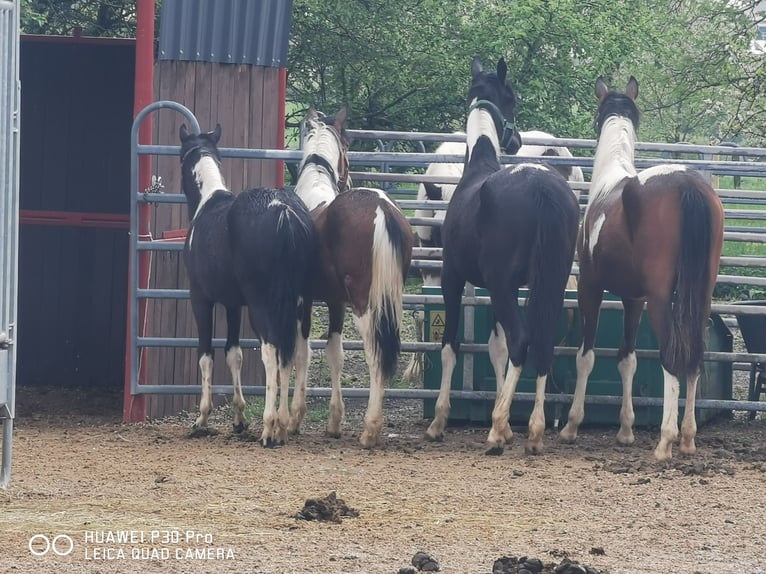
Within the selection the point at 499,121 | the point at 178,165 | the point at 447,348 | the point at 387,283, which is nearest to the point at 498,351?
the point at 447,348

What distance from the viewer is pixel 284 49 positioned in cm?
887

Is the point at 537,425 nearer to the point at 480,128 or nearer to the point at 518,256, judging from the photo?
the point at 518,256

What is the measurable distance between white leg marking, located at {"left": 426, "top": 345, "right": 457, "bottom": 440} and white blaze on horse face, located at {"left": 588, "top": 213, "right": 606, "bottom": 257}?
111 centimetres

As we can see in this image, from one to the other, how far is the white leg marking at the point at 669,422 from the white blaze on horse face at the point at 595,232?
0.99m

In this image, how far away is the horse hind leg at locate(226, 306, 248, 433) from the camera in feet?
25.5

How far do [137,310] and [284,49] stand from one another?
224cm

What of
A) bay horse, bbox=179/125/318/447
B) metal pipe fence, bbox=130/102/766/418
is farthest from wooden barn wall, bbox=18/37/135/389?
bay horse, bbox=179/125/318/447

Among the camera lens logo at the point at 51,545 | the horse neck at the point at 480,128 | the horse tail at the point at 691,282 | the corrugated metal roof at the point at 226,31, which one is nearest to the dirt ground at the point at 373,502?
the camera lens logo at the point at 51,545

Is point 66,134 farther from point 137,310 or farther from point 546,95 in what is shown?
point 546,95

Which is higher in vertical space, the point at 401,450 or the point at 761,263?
the point at 761,263

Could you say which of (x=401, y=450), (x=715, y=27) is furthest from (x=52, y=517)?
(x=715, y=27)

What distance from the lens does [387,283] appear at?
281 inches

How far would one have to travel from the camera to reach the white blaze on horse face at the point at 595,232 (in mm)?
7422

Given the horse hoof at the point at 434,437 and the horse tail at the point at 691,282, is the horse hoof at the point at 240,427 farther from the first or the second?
the horse tail at the point at 691,282
